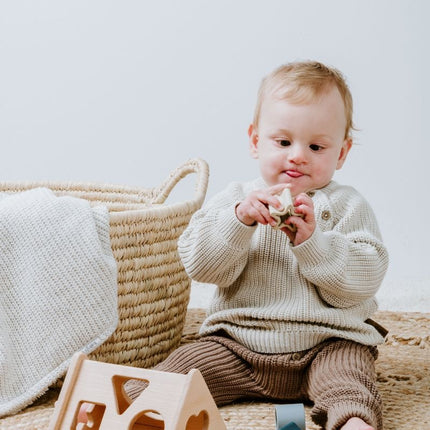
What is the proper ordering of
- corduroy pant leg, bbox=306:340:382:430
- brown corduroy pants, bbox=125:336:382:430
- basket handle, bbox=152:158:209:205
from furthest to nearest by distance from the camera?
basket handle, bbox=152:158:209:205 < brown corduroy pants, bbox=125:336:382:430 < corduroy pant leg, bbox=306:340:382:430

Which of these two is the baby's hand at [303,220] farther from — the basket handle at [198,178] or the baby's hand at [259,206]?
the basket handle at [198,178]

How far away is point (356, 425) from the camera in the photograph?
967 mm

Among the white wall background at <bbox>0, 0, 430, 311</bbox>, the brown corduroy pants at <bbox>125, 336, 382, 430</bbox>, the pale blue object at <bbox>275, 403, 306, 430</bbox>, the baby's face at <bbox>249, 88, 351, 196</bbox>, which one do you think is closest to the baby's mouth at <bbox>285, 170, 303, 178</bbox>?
the baby's face at <bbox>249, 88, 351, 196</bbox>

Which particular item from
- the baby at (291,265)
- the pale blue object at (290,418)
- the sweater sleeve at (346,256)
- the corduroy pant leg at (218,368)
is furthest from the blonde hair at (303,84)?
the pale blue object at (290,418)

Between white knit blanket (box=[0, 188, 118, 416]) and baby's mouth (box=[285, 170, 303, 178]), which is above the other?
baby's mouth (box=[285, 170, 303, 178])

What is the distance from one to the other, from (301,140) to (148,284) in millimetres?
348

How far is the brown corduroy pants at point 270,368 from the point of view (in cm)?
110

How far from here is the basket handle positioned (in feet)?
4.86

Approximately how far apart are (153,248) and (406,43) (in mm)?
1022

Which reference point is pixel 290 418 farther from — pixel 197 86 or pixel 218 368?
pixel 197 86

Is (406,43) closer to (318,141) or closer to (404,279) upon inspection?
(404,279)

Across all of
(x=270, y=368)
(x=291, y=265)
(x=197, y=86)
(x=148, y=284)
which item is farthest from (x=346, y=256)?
(x=197, y=86)

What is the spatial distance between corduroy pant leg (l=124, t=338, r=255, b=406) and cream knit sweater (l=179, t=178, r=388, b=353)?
0.03 m

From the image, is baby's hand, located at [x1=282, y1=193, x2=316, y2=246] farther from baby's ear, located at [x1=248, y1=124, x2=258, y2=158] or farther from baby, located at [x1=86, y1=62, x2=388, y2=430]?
baby's ear, located at [x1=248, y1=124, x2=258, y2=158]
